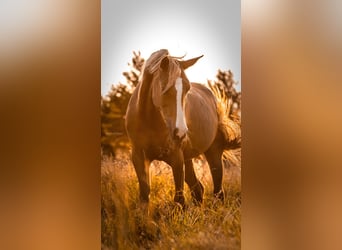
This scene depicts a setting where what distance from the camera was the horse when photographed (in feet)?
9.53

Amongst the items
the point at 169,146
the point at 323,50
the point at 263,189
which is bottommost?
the point at 263,189

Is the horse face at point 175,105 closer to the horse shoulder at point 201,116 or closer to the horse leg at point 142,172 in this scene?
the horse shoulder at point 201,116

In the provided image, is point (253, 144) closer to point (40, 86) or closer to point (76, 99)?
point (76, 99)

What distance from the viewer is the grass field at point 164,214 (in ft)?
9.52

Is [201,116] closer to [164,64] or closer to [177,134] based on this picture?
[177,134]

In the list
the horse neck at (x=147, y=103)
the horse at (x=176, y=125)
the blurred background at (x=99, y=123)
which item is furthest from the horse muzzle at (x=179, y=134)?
the blurred background at (x=99, y=123)

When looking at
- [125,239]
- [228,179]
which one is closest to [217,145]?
[228,179]

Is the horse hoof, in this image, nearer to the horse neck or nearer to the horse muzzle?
the horse muzzle

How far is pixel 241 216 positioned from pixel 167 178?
543 millimetres

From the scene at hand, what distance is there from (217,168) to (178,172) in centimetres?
26

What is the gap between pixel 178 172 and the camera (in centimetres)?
291

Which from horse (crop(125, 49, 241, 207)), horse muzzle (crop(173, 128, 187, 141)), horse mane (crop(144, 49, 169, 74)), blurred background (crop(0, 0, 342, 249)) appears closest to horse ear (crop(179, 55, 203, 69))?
horse (crop(125, 49, 241, 207))

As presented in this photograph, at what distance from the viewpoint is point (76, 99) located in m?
2.98

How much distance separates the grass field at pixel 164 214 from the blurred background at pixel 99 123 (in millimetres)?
→ 75
